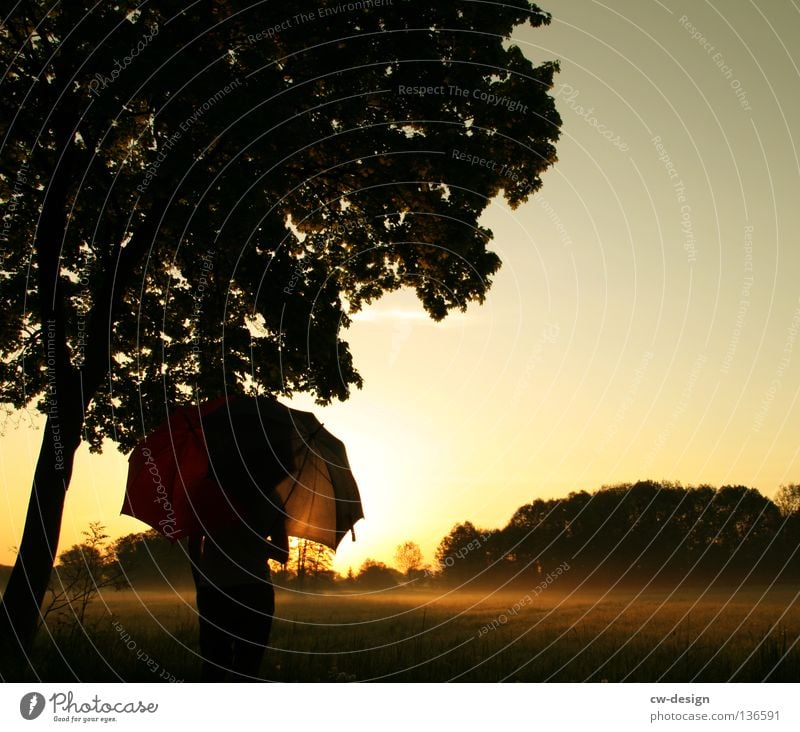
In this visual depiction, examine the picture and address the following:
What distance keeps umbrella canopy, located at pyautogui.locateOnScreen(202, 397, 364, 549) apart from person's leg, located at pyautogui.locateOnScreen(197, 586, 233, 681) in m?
0.96

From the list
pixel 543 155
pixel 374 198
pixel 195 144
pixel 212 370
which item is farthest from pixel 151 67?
pixel 543 155

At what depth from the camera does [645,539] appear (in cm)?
5812

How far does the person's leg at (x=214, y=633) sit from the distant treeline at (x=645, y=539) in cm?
4000

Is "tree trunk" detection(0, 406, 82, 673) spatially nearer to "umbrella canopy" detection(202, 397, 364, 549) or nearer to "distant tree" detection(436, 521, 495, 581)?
"umbrella canopy" detection(202, 397, 364, 549)

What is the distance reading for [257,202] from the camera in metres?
16.7

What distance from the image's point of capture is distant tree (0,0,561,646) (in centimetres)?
1548

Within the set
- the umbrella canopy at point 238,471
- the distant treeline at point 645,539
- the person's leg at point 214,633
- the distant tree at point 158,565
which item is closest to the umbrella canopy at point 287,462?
the umbrella canopy at point 238,471

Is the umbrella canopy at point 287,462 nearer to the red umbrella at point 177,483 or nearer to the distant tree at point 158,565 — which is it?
the red umbrella at point 177,483

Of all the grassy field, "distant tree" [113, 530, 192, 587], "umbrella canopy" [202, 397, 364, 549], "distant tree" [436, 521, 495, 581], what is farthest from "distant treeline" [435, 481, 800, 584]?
"umbrella canopy" [202, 397, 364, 549]

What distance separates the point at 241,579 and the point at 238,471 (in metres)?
1.00

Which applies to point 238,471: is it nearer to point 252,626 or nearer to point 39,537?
point 252,626

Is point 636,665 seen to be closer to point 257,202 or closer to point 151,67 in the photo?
point 257,202

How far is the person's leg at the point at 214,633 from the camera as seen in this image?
8.06 m

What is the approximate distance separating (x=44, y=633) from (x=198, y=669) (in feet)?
12.7
